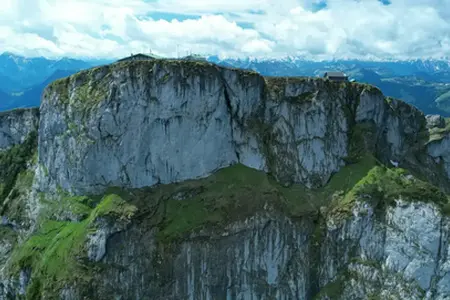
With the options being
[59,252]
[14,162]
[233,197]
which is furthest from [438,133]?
[14,162]

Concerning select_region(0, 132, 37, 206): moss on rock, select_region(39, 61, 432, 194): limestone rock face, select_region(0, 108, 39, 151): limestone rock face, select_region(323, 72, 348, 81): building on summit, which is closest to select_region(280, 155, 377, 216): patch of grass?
select_region(39, 61, 432, 194): limestone rock face

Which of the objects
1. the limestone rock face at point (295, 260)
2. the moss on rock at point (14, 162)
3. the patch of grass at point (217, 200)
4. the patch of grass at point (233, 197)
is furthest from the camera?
the moss on rock at point (14, 162)

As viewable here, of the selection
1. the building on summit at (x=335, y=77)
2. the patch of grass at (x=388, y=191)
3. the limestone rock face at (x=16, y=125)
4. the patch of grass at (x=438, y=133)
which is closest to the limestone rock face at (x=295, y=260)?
the patch of grass at (x=388, y=191)

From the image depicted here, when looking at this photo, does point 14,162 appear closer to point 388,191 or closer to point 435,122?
point 388,191

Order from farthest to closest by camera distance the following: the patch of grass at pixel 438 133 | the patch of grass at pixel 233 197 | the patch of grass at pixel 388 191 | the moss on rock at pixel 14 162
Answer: the patch of grass at pixel 438 133
the moss on rock at pixel 14 162
the patch of grass at pixel 388 191
the patch of grass at pixel 233 197

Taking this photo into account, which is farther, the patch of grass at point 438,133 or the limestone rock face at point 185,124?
the patch of grass at point 438,133

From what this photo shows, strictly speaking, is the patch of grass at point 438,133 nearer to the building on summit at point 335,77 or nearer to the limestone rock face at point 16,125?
the building on summit at point 335,77

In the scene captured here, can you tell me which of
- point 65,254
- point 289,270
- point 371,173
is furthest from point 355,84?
point 65,254

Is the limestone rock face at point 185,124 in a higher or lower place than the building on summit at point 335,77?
lower
